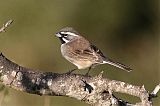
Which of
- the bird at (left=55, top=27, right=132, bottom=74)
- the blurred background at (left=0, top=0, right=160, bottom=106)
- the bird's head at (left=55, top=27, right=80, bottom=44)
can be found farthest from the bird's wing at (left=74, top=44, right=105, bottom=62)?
the blurred background at (left=0, top=0, right=160, bottom=106)

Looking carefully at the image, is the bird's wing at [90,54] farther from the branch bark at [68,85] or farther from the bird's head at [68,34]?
the branch bark at [68,85]

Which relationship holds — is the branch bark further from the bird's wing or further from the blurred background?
the blurred background

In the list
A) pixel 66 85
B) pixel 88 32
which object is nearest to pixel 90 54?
pixel 66 85

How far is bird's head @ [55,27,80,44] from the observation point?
8.44 meters

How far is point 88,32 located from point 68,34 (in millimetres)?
6700

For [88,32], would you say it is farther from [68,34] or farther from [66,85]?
[66,85]

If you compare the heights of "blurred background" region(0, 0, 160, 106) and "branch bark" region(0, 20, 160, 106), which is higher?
Result: "blurred background" region(0, 0, 160, 106)

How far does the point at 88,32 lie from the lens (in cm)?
1516

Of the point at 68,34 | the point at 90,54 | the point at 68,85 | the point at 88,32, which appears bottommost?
the point at 68,85

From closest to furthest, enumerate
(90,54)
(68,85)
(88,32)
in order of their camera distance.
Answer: (68,85), (90,54), (88,32)

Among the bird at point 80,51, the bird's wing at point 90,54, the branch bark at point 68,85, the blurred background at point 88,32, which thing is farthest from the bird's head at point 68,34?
Result: the blurred background at point 88,32

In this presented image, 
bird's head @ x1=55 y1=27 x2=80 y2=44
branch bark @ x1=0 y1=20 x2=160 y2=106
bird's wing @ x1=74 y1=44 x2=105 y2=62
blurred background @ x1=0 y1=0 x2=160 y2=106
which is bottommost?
branch bark @ x1=0 y1=20 x2=160 y2=106

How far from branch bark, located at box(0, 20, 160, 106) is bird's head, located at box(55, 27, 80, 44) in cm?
202

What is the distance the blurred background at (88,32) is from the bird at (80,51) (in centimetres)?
512
